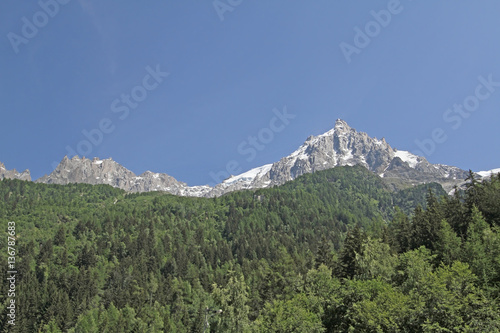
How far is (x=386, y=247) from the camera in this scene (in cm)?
7612

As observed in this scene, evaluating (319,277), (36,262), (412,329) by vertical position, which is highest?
(36,262)

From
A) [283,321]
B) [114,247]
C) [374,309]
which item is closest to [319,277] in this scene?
[283,321]

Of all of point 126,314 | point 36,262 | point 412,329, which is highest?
point 36,262

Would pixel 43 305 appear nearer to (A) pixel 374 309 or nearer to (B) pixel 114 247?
(B) pixel 114 247

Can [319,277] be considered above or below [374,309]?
above

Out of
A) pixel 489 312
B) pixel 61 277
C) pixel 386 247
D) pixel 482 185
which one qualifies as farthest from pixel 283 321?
pixel 61 277

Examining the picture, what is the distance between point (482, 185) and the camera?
10656 centimetres

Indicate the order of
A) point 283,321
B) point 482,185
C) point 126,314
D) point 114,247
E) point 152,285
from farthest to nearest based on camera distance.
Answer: point 114,247, point 152,285, point 126,314, point 482,185, point 283,321

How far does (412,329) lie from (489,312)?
786 centimetres

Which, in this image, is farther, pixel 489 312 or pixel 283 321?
pixel 283 321

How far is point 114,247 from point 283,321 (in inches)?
6246

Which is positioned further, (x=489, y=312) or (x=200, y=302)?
(x=200, y=302)

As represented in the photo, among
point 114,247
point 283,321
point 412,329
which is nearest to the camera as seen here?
point 412,329

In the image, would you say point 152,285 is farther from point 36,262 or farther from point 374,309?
point 374,309
